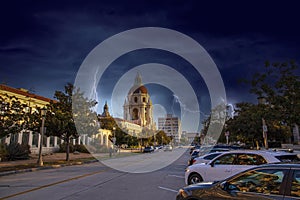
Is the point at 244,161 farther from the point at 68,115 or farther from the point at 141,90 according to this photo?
the point at 141,90

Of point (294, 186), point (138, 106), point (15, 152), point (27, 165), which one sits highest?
point (138, 106)

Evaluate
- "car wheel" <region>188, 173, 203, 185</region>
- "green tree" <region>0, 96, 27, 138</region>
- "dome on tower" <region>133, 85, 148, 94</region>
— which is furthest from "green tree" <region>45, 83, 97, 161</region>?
"dome on tower" <region>133, 85, 148, 94</region>

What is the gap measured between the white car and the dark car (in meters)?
3.69

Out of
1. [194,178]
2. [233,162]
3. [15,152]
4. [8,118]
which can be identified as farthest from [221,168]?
[15,152]

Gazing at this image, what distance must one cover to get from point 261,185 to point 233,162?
4643mm

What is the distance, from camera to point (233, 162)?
8914mm

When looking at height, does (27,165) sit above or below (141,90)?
below

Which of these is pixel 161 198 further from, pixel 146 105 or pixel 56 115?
pixel 146 105

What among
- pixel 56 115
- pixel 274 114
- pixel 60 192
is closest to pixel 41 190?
pixel 60 192

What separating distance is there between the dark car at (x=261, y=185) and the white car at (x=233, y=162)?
12.1 feet

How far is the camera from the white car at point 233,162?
809 centimetres

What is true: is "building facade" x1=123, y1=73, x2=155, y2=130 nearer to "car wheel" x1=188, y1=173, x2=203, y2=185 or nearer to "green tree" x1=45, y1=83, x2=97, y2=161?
"green tree" x1=45, y1=83, x2=97, y2=161

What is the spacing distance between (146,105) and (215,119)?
9391cm

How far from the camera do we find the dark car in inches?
158
